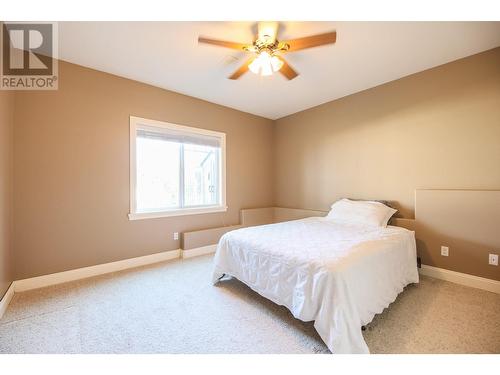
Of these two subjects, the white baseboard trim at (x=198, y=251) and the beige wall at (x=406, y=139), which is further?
the white baseboard trim at (x=198, y=251)

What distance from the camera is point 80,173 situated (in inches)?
97.4

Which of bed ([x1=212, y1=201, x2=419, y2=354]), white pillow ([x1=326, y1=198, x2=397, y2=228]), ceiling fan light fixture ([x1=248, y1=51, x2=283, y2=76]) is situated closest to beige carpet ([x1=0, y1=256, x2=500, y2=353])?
bed ([x1=212, y1=201, x2=419, y2=354])

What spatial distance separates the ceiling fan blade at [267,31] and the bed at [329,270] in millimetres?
1809

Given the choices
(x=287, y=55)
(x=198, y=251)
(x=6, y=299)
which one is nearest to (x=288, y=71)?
(x=287, y=55)

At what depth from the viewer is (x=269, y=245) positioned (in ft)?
6.33

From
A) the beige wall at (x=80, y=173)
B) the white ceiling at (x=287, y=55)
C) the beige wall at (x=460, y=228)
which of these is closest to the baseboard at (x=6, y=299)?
the beige wall at (x=80, y=173)

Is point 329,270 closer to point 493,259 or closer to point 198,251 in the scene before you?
point 493,259

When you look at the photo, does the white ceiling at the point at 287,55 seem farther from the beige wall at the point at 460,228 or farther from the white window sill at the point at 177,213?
the white window sill at the point at 177,213

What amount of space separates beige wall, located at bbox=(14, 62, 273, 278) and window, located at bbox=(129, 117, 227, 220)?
0.11 m

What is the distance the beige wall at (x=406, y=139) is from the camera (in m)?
2.24

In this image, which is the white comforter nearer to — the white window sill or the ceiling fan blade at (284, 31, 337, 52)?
the white window sill

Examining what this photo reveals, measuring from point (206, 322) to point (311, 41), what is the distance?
7.98 ft

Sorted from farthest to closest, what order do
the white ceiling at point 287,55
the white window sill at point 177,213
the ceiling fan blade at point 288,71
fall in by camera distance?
the white window sill at point 177,213, the ceiling fan blade at point 288,71, the white ceiling at point 287,55
